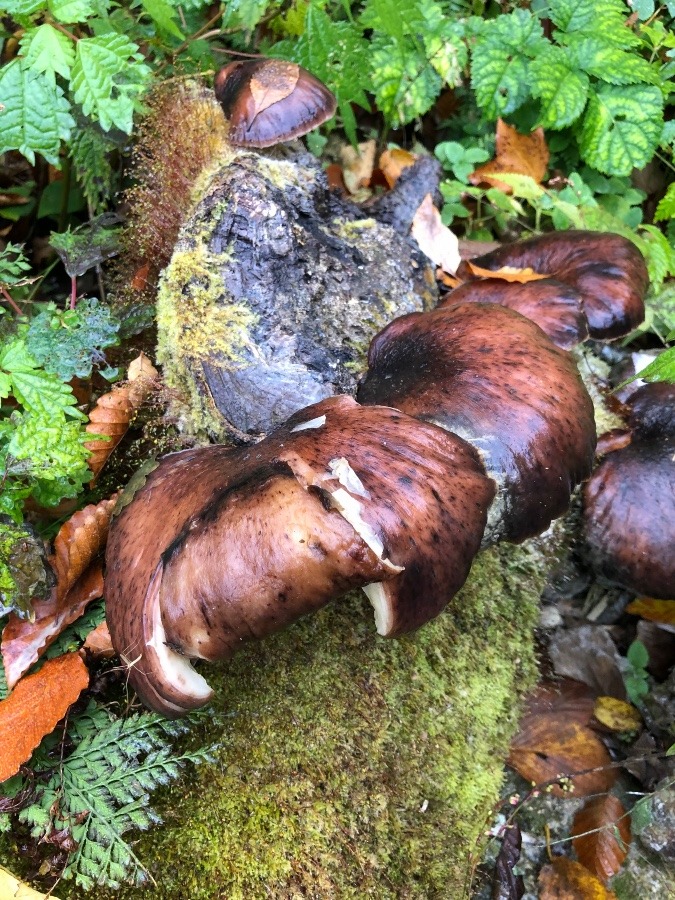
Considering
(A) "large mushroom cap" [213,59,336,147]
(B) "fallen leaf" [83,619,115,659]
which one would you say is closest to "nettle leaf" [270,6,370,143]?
(A) "large mushroom cap" [213,59,336,147]

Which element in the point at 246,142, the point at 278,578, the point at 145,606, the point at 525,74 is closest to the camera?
the point at 278,578

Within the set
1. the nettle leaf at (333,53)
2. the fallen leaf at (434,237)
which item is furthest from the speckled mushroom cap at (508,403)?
the nettle leaf at (333,53)

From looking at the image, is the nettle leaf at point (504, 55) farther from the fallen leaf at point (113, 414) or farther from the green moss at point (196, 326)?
the fallen leaf at point (113, 414)

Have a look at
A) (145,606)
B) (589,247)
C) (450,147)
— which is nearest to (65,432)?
(145,606)

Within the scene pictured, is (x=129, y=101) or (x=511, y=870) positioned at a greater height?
(x=129, y=101)

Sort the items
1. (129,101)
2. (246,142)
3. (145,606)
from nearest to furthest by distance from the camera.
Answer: (145,606) → (129,101) → (246,142)

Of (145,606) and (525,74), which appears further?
(525,74)

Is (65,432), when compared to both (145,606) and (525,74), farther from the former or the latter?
(525,74)

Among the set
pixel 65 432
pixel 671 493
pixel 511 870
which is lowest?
pixel 511 870
